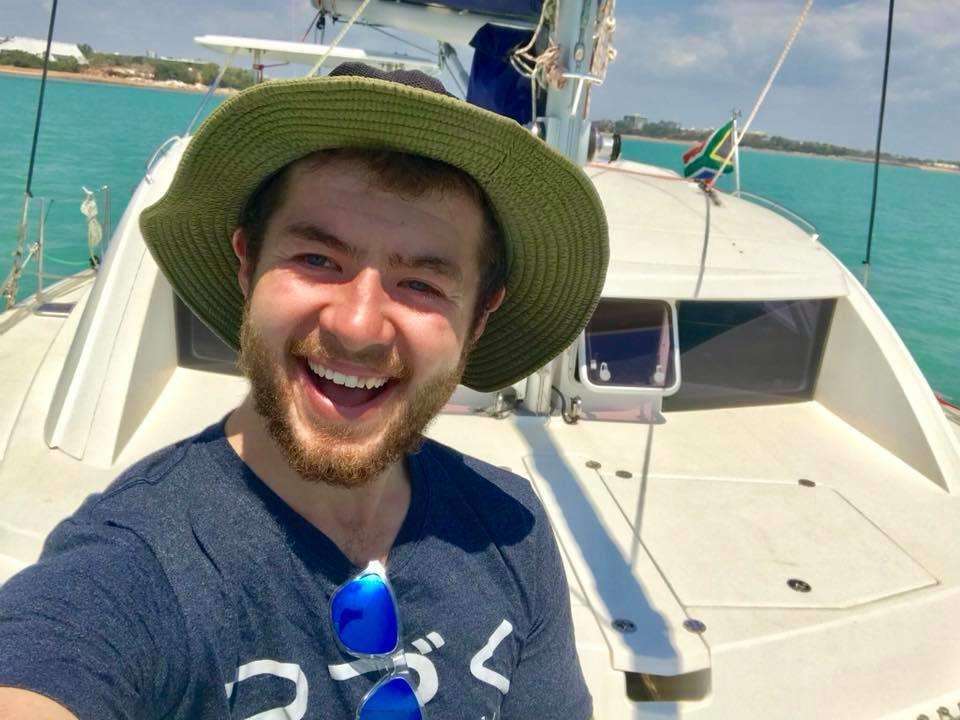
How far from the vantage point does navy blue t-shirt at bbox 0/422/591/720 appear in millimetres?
903

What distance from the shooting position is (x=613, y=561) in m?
2.62

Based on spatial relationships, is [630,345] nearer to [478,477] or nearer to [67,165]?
[478,477]

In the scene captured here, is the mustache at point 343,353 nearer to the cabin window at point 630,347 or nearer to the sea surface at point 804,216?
the cabin window at point 630,347

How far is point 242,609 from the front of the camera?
3.30ft

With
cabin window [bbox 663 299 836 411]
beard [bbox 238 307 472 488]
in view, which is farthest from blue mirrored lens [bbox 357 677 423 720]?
cabin window [bbox 663 299 836 411]

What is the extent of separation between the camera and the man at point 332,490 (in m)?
0.95

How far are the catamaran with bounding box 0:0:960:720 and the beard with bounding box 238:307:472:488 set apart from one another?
130cm

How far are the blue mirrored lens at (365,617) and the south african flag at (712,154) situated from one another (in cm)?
469

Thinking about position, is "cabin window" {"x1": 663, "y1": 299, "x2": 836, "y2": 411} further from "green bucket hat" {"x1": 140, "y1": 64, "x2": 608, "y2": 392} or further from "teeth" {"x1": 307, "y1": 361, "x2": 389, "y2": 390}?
"teeth" {"x1": 307, "y1": 361, "x2": 389, "y2": 390}

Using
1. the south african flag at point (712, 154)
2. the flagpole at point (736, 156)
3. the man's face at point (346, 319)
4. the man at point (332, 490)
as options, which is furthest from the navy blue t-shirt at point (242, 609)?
the south african flag at point (712, 154)

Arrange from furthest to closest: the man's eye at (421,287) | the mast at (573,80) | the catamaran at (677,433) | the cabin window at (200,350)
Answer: the cabin window at (200,350) < the mast at (573,80) < the catamaran at (677,433) < the man's eye at (421,287)

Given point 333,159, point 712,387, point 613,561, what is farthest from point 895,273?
point 333,159

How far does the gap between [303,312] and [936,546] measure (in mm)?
2718

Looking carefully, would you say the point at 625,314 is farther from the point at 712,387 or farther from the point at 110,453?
the point at 110,453
